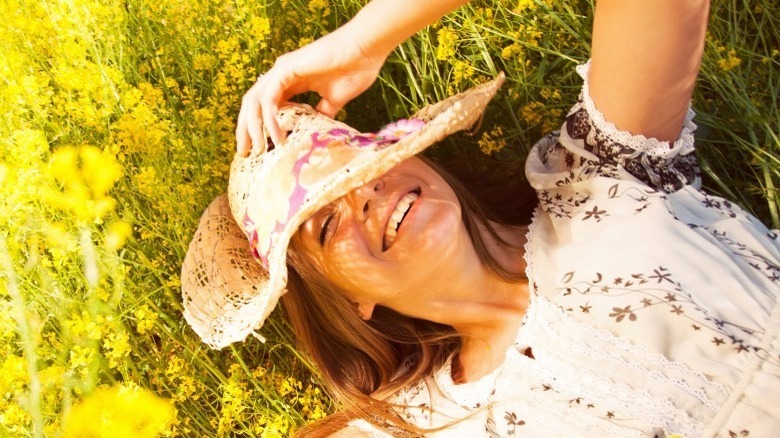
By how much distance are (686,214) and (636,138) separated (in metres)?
0.18

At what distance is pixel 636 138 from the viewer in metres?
1.40

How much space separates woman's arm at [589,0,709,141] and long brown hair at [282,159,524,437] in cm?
41

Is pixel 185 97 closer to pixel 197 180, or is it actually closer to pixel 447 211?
pixel 197 180

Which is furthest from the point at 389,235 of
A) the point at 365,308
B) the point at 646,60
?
the point at 646,60

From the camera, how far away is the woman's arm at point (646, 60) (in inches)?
49.6

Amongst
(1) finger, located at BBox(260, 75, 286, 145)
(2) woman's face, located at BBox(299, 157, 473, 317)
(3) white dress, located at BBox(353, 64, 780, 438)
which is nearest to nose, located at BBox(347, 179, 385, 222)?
(2) woman's face, located at BBox(299, 157, 473, 317)

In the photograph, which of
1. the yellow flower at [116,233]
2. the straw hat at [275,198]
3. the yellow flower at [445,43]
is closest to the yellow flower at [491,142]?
the yellow flower at [445,43]

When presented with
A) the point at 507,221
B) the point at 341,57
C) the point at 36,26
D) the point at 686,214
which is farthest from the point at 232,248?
the point at 686,214

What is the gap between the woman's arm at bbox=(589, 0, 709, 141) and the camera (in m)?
1.26

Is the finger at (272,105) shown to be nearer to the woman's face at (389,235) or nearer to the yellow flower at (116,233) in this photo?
the woman's face at (389,235)

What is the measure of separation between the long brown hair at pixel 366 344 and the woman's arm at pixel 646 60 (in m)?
0.41

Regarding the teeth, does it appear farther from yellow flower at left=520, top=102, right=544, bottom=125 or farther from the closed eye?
yellow flower at left=520, top=102, right=544, bottom=125

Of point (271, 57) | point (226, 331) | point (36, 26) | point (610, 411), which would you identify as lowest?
point (610, 411)

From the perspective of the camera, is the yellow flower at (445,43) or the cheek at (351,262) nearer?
the cheek at (351,262)
